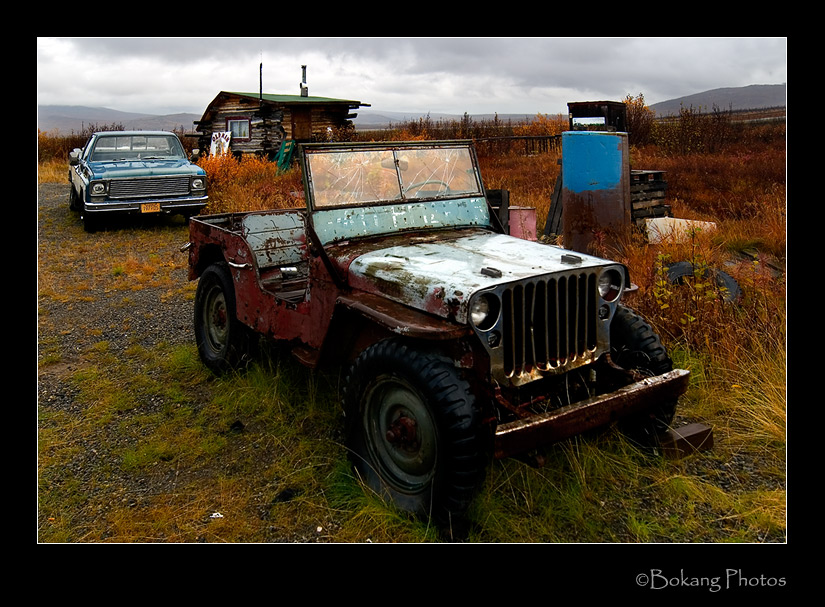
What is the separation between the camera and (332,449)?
3.96m

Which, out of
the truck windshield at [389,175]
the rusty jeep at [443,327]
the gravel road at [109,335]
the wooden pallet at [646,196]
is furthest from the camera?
the wooden pallet at [646,196]

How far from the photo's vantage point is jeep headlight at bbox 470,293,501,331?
2.97m

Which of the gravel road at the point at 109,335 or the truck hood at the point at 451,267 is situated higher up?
the truck hood at the point at 451,267

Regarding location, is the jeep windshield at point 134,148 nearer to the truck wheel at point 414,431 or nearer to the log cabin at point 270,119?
the log cabin at point 270,119

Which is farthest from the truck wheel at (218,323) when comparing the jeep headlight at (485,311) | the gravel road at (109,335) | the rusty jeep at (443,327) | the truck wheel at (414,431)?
the jeep headlight at (485,311)

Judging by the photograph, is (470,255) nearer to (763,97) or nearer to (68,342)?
(68,342)

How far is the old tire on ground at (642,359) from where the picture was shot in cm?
362

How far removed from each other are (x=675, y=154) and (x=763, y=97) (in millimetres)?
121596

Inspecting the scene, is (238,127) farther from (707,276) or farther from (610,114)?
(707,276)

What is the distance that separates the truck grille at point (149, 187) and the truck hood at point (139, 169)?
3.7 inches

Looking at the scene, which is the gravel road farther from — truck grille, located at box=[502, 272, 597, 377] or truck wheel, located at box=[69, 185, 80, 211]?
truck wheel, located at box=[69, 185, 80, 211]

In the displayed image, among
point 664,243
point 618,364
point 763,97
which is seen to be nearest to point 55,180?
point 664,243

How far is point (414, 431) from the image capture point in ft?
10.4

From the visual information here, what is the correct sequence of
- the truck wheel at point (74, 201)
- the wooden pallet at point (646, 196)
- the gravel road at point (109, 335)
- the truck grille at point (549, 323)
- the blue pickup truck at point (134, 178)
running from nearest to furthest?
the truck grille at point (549, 323) < the gravel road at point (109, 335) < the wooden pallet at point (646, 196) < the blue pickup truck at point (134, 178) < the truck wheel at point (74, 201)
